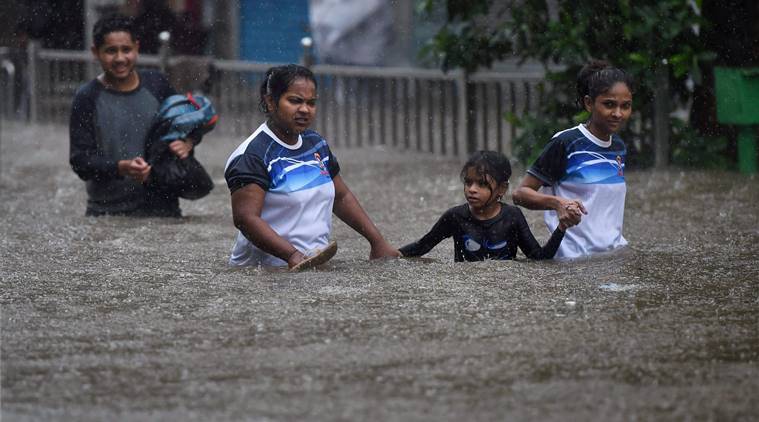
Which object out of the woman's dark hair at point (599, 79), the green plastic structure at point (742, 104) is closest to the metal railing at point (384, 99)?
the green plastic structure at point (742, 104)

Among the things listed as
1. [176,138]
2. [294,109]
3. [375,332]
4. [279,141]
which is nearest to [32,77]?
[176,138]

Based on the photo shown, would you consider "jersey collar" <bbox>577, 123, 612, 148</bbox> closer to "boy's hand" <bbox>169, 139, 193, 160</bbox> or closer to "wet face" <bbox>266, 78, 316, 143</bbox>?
"wet face" <bbox>266, 78, 316, 143</bbox>

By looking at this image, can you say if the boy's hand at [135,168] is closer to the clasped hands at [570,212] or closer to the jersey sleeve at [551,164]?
the jersey sleeve at [551,164]

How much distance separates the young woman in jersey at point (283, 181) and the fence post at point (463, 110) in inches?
265

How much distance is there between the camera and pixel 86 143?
853cm

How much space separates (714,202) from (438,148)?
5062mm

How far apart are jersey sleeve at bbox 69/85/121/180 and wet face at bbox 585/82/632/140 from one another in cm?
321

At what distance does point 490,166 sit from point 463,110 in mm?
7073

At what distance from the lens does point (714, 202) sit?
9.58 m

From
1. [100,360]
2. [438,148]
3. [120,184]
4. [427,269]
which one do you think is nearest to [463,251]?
[427,269]

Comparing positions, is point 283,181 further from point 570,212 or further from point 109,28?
point 109,28

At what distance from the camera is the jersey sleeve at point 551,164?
6.65 m

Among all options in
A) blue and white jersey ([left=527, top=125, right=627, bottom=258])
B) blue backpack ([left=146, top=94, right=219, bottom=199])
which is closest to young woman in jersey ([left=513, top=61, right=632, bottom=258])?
blue and white jersey ([left=527, top=125, right=627, bottom=258])

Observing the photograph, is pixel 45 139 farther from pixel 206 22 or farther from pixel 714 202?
pixel 714 202
